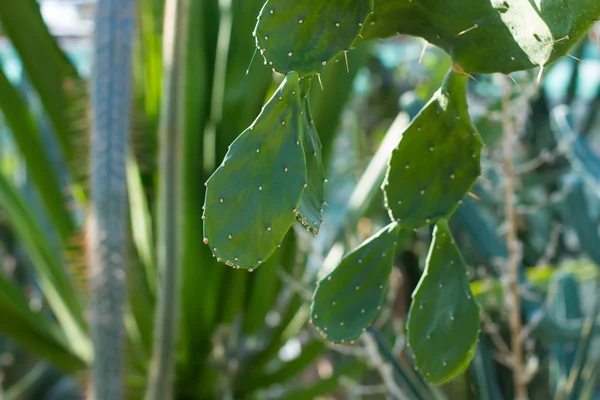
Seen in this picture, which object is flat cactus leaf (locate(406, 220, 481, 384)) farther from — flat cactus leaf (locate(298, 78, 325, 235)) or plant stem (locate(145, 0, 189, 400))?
plant stem (locate(145, 0, 189, 400))

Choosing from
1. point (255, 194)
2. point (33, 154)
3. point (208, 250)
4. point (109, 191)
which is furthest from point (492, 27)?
point (33, 154)

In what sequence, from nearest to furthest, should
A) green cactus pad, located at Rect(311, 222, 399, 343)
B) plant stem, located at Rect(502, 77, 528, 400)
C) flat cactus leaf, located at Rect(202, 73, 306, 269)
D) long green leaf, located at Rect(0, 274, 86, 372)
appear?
flat cactus leaf, located at Rect(202, 73, 306, 269) < green cactus pad, located at Rect(311, 222, 399, 343) < plant stem, located at Rect(502, 77, 528, 400) < long green leaf, located at Rect(0, 274, 86, 372)

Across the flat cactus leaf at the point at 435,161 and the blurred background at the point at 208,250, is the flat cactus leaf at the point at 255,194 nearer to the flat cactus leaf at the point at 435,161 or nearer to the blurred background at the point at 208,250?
the flat cactus leaf at the point at 435,161

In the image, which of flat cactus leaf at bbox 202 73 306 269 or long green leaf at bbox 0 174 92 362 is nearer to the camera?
flat cactus leaf at bbox 202 73 306 269

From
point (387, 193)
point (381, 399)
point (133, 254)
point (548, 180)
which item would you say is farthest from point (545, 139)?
point (387, 193)

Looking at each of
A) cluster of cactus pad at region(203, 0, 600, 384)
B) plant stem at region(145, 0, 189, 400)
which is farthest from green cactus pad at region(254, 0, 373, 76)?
plant stem at region(145, 0, 189, 400)

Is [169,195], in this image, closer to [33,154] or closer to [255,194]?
[33,154]

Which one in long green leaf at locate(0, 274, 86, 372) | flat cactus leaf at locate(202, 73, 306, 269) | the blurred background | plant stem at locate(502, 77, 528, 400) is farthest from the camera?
long green leaf at locate(0, 274, 86, 372)

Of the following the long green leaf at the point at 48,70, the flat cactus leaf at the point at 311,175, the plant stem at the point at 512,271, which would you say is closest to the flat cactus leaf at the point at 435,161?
the flat cactus leaf at the point at 311,175
